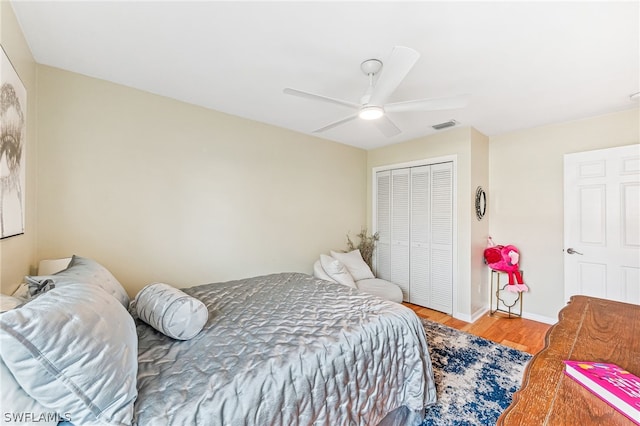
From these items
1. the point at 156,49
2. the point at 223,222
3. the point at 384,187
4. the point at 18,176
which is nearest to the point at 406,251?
the point at 384,187

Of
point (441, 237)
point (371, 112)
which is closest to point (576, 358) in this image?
point (371, 112)

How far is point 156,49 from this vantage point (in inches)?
72.6

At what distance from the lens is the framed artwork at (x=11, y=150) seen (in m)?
1.29

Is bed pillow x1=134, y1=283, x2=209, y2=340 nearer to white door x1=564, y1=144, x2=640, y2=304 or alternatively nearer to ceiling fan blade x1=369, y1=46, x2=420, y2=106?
ceiling fan blade x1=369, y1=46, x2=420, y2=106

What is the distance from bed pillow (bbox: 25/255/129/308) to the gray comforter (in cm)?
28

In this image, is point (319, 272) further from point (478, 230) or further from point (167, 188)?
point (478, 230)

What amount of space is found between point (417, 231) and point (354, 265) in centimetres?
105

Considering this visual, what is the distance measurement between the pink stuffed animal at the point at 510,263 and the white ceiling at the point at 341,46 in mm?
1768

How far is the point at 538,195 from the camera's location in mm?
3373

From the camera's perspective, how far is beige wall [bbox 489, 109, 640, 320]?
3.11 metres

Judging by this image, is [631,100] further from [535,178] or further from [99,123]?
[99,123]

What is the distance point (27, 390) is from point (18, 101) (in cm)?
163

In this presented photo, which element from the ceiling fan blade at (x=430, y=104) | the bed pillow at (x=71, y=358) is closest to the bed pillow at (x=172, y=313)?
the bed pillow at (x=71, y=358)

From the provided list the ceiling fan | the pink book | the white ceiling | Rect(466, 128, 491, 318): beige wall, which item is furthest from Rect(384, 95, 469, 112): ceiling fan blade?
Rect(466, 128, 491, 318): beige wall
